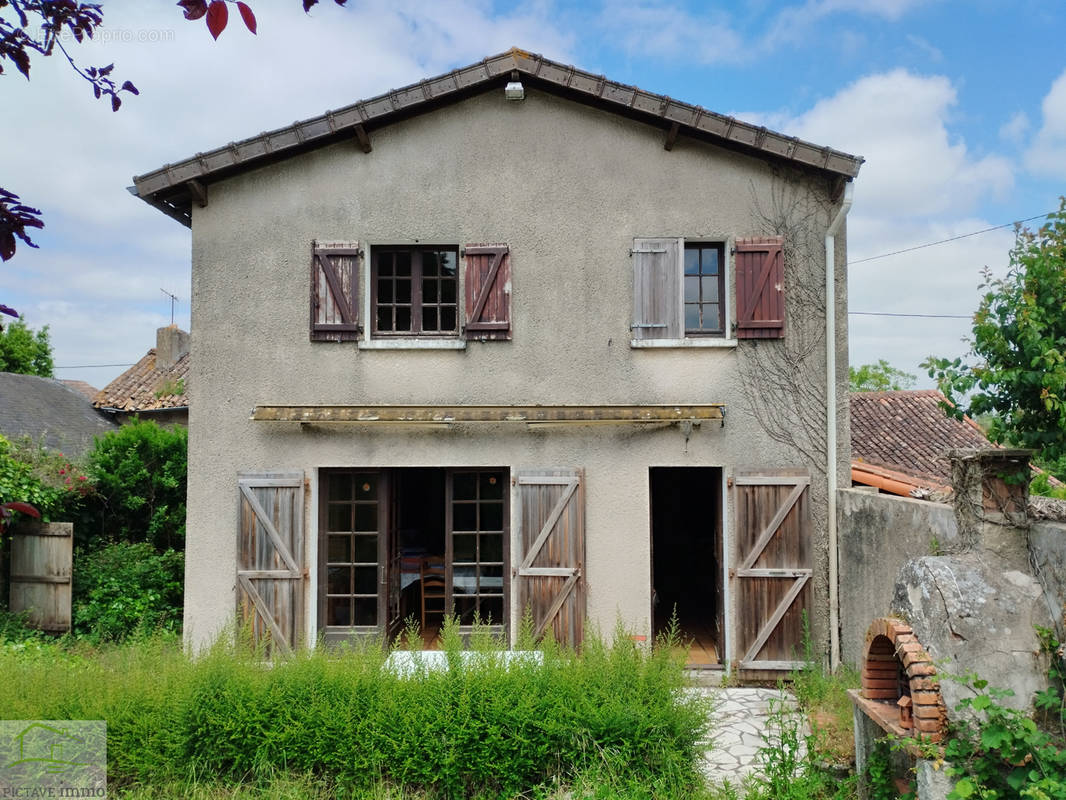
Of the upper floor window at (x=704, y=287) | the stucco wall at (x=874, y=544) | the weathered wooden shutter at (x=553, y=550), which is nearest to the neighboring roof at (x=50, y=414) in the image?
the weathered wooden shutter at (x=553, y=550)

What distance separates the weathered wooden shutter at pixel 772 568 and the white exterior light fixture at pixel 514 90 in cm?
479

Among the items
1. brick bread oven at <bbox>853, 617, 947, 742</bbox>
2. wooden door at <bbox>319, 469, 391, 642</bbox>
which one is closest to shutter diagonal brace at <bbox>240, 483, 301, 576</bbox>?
wooden door at <bbox>319, 469, 391, 642</bbox>

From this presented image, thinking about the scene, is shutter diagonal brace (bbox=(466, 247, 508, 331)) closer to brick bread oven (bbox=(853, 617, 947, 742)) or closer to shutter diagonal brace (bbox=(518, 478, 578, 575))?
shutter diagonal brace (bbox=(518, 478, 578, 575))

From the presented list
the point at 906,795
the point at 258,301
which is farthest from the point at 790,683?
the point at 258,301

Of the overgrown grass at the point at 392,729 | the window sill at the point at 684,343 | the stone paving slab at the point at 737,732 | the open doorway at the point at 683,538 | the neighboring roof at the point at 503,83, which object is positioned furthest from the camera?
the open doorway at the point at 683,538

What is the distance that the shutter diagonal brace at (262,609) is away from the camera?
7.57m

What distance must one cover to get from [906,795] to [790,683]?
348 centimetres

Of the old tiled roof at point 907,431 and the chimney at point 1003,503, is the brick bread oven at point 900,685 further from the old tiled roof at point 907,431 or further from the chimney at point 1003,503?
the old tiled roof at point 907,431

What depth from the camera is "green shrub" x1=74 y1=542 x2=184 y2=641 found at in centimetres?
888

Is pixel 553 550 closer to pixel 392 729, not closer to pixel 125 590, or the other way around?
pixel 392 729

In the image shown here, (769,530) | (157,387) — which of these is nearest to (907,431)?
(769,530)

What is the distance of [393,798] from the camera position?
15.4 ft

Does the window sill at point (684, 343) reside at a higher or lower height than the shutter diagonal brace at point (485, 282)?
lower

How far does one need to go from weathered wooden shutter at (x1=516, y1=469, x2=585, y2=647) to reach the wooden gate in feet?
20.0
